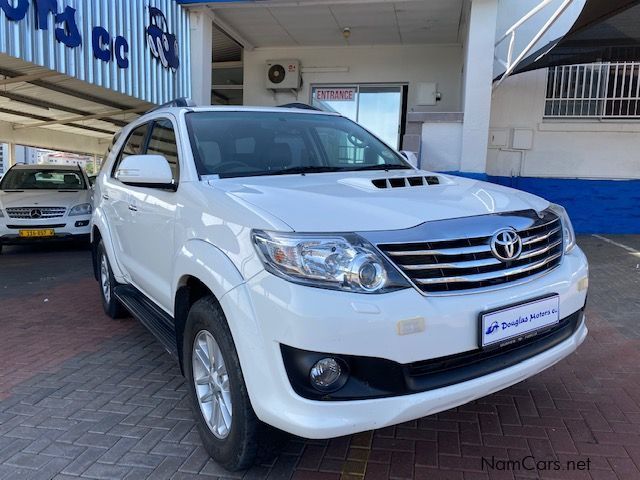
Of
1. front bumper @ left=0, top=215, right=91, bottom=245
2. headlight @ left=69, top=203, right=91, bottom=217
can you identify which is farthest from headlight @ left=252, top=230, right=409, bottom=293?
headlight @ left=69, top=203, right=91, bottom=217

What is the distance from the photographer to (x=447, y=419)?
9.61 ft

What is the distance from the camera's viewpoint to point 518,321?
7.33ft

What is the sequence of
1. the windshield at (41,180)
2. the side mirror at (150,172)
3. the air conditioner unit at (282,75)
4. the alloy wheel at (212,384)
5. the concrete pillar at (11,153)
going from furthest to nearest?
the concrete pillar at (11,153)
the air conditioner unit at (282,75)
the windshield at (41,180)
the side mirror at (150,172)
the alloy wheel at (212,384)

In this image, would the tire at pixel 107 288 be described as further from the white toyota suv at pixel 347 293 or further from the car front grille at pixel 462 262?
the car front grille at pixel 462 262

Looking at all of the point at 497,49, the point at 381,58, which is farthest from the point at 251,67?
the point at 497,49

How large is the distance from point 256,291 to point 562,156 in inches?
379

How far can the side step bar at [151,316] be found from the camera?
3014 mm

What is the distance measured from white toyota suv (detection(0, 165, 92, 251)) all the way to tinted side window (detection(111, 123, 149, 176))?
4606 millimetres

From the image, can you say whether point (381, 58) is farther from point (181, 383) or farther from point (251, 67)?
point (181, 383)

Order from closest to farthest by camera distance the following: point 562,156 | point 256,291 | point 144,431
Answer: point 256,291
point 144,431
point 562,156

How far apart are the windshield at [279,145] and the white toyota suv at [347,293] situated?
0.22 ft

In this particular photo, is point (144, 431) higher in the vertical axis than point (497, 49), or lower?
lower

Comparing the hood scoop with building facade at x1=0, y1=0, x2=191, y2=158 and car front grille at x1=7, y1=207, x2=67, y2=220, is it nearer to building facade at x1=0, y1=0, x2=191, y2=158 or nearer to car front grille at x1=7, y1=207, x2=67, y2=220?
building facade at x1=0, y1=0, x2=191, y2=158

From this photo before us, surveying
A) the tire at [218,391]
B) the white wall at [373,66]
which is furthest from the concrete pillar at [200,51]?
the tire at [218,391]
